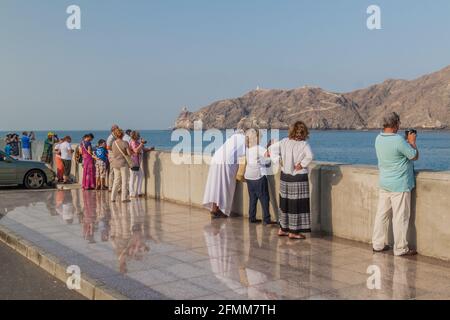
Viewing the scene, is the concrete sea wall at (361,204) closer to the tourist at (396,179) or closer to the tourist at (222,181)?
the tourist at (396,179)

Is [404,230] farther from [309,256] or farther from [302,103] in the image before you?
[302,103]

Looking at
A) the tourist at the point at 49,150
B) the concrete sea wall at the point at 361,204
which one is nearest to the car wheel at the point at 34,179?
the tourist at the point at 49,150

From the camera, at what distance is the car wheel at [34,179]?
17.0 m

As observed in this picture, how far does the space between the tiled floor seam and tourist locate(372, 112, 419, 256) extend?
359cm

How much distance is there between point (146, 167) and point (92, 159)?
7.94 feet

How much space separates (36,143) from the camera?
78.2 feet

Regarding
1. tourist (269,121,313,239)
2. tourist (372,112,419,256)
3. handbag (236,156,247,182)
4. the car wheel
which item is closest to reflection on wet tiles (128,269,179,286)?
tourist (269,121,313,239)

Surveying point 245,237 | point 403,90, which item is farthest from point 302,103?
point 245,237

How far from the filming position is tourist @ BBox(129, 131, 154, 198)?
13.3m

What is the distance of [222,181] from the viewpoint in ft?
34.0

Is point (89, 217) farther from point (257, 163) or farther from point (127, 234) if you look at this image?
point (257, 163)
